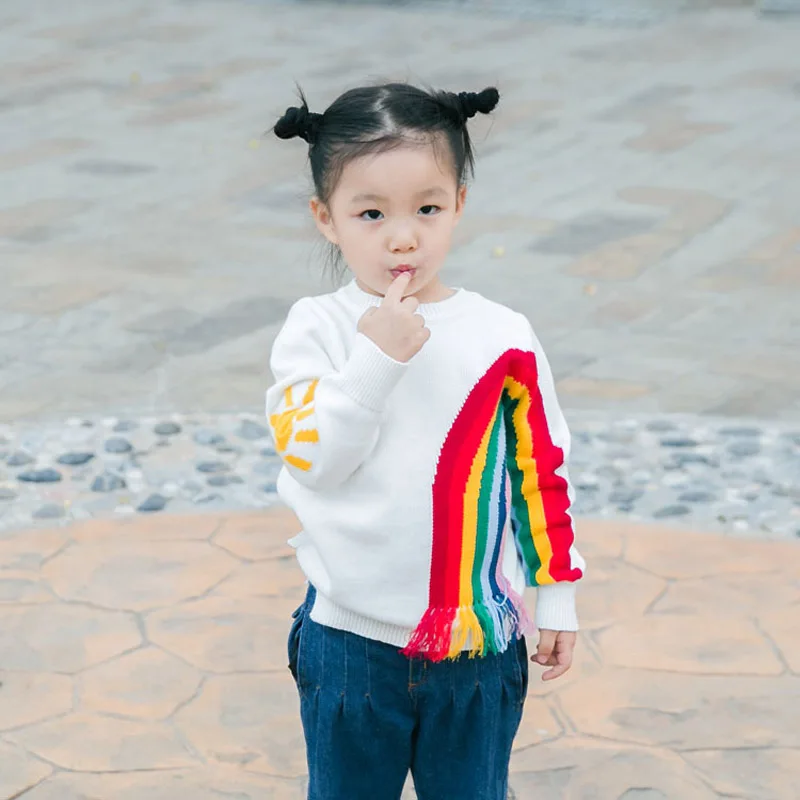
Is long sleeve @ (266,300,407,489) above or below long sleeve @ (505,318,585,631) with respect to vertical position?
above

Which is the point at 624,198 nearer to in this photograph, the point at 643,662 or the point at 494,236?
the point at 494,236

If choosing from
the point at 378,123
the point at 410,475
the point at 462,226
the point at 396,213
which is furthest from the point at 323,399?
the point at 462,226

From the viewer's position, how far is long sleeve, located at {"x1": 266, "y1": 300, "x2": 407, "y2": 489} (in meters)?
1.99

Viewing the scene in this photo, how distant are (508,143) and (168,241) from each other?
8.38ft

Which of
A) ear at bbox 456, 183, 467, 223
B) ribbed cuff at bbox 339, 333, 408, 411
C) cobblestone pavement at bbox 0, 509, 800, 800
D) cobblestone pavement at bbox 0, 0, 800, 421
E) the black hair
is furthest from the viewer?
cobblestone pavement at bbox 0, 0, 800, 421

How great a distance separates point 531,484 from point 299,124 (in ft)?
2.07

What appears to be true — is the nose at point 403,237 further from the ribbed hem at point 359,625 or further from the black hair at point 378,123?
the ribbed hem at point 359,625

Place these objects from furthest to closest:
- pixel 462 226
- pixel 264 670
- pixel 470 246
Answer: pixel 462 226 → pixel 470 246 → pixel 264 670

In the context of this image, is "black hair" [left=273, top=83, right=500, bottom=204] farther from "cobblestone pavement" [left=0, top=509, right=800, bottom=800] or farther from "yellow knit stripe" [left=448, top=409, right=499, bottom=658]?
"cobblestone pavement" [left=0, top=509, right=800, bottom=800]

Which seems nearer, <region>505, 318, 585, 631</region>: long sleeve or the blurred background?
<region>505, 318, 585, 631</region>: long sleeve

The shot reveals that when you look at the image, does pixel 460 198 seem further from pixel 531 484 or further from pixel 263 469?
pixel 263 469

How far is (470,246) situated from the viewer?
7.03 m

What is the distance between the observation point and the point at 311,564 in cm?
221

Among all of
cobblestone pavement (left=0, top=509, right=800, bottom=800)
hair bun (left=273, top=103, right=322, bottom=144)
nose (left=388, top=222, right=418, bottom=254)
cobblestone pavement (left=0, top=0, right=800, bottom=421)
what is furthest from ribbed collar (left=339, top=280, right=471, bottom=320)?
cobblestone pavement (left=0, top=0, right=800, bottom=421)
